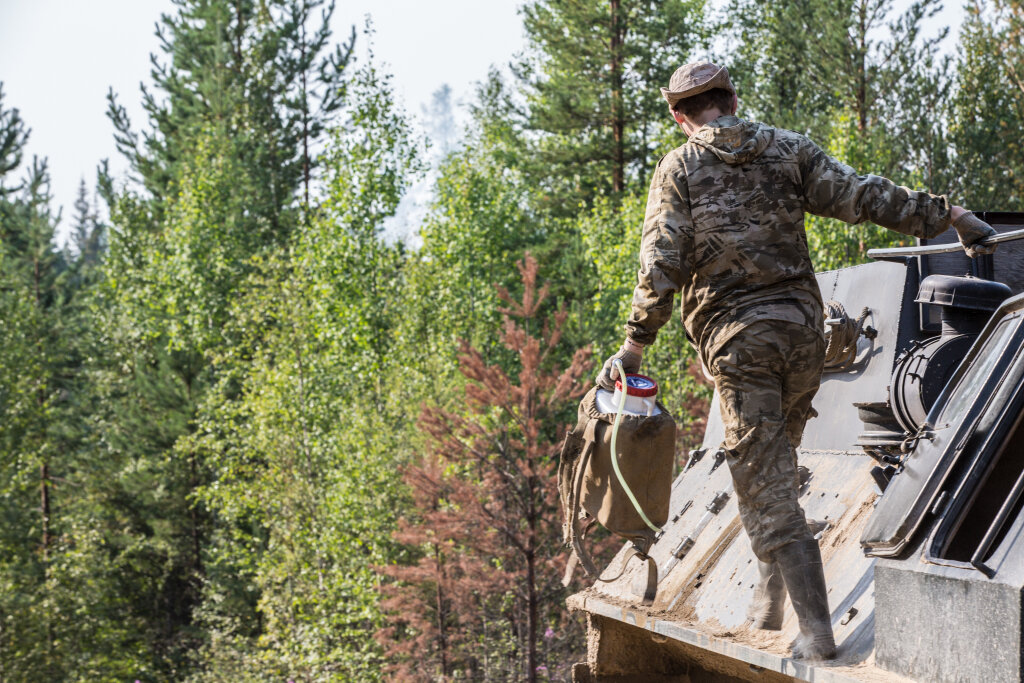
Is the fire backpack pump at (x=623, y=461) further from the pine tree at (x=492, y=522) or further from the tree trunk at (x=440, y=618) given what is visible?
the tree trunk at (x=440, y=618)

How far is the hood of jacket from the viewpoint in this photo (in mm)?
3816

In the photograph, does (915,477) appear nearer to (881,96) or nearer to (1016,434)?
(1016,434)

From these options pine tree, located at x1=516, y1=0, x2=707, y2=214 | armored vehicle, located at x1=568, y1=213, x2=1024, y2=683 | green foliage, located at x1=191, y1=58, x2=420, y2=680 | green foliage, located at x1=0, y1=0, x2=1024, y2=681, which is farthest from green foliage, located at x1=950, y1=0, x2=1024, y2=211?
armored vehicle, located at x1=568, y1=213, x2=1024, y2=683

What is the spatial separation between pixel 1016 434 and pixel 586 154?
23.6 meters

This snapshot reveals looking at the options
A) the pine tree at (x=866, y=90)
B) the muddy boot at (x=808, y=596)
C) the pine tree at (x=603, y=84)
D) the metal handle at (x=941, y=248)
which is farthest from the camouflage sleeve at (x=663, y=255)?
the pine tree at (x=603, y=84)

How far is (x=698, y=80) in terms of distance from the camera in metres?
3.96

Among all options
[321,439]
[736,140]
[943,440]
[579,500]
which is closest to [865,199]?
[736,140]

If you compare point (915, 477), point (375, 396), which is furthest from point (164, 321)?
point (915, 477)

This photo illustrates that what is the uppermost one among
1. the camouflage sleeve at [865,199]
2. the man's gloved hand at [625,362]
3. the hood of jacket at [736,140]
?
the hood of jacket at [736,140]

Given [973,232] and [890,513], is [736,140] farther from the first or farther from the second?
[890,513]

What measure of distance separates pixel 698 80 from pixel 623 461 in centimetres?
133

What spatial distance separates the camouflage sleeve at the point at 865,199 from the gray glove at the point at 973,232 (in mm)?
50

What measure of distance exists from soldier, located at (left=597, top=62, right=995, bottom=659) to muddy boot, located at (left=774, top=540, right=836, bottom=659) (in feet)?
0.04

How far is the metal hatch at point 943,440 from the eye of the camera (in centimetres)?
314
